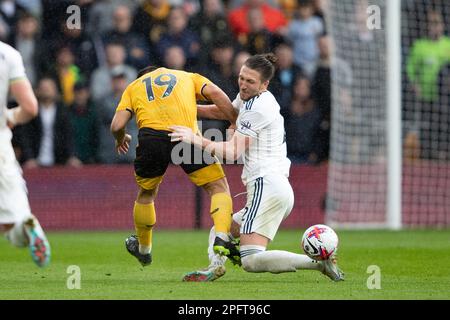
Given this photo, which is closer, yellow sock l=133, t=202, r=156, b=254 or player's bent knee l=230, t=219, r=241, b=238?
player's bent knee l=230, t=219, r=241, b=238

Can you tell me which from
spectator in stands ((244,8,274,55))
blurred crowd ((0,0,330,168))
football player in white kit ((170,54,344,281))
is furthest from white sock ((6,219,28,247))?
spectator in stands ((244,8,274,55))

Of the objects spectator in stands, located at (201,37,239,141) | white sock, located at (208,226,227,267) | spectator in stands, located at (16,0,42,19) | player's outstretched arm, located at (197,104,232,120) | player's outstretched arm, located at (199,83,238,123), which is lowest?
white sock, located at (208,226,227,267)

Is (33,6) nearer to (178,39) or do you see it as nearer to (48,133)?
(48,133)

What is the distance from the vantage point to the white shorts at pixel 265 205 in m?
9.22

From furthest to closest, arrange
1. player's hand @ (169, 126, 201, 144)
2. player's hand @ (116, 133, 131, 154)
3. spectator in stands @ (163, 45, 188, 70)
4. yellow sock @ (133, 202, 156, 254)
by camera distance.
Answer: spectator in stands @ (163, 45, 188, 70) → player's hand @ (116, 133, 131, 154) → yellow sock @ (133, 202, 156, 254) → player's hand @ (169, 126, 201, 144)

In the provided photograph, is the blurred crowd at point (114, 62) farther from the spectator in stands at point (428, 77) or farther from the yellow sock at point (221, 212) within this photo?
the yellow sock at point (221, 212)

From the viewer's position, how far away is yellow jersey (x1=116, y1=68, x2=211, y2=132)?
975 cm

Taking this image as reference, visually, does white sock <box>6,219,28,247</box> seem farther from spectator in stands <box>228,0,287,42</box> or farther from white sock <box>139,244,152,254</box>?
spectator in stands <box>228,0,287,42</box>

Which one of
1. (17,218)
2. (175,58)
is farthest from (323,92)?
(17,218)

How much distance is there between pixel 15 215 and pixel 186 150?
2142 mm

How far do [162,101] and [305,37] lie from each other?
334 inches

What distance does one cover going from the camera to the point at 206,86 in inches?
390
